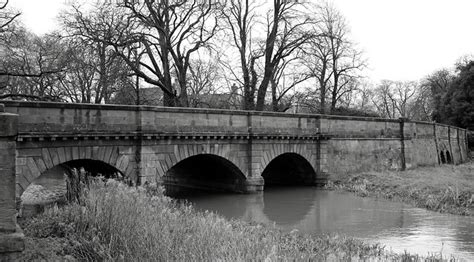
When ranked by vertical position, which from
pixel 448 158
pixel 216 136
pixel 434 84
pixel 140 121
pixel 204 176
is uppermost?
pixel 434 84

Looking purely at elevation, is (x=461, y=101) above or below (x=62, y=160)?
above

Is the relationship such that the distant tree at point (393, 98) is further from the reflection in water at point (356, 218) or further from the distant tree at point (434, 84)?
the reflection in water at point (356, 218)

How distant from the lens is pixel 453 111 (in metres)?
40.6

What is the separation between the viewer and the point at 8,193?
398cm

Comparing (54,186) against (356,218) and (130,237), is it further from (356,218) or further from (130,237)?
(130,237)

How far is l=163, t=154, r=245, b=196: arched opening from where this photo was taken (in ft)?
57.5

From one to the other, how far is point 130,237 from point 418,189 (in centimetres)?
1279

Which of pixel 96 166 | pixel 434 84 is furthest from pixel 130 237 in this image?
pixel 434 84

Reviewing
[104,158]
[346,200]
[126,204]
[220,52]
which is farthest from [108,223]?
[220,52]

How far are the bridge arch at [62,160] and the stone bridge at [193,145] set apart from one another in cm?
3

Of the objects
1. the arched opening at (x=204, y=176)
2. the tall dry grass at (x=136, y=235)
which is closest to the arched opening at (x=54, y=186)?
the tall dry grass at (x=136, y=235)

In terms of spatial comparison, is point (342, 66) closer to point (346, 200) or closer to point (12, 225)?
point (346, 200)

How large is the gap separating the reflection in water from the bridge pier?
232 inches

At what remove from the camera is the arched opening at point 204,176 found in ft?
57.5
